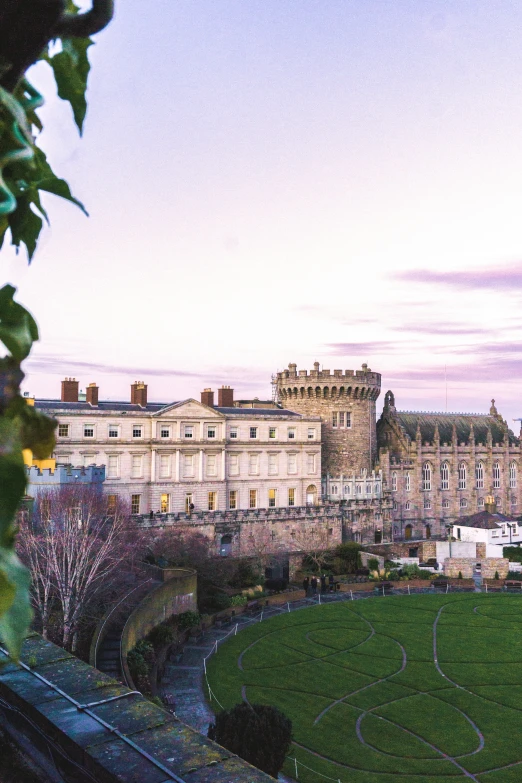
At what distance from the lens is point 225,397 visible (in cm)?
6919

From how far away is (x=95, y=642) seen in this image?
87.2 ft

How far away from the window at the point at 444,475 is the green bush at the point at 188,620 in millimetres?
47440

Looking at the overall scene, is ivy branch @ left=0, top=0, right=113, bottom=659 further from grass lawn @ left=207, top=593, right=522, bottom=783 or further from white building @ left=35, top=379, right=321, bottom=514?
white building @ left=35, top=379, right=321, bottom=514

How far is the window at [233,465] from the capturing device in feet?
215

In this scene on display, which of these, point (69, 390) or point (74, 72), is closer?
point (74, 72)

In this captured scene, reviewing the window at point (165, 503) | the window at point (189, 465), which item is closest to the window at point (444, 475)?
the window at point (189, 465)

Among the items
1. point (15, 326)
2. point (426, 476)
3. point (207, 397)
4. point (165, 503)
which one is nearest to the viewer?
point (15, 326)

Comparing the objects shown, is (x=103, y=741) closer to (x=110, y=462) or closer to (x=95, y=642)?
(x=95, y=642)

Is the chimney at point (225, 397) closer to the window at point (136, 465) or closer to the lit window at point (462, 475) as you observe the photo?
the window at point (136, 465)

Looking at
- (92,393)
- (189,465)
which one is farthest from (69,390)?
(189,465)

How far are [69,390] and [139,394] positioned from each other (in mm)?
6357

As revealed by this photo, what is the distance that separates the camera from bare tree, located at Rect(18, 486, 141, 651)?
28.5m

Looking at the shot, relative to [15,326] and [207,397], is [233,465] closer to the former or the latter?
[207,397]

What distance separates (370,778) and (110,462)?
41.7 meters
